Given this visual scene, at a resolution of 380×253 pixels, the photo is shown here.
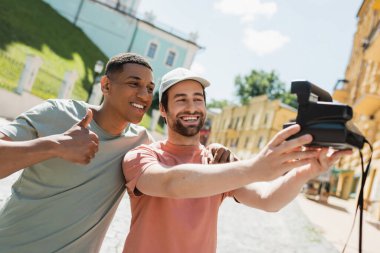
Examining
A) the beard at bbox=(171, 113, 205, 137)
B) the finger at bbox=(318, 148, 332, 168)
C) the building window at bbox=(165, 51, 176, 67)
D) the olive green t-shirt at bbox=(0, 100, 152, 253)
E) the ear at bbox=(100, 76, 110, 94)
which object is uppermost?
the building window at bbox=(165, 51, 176, 67)

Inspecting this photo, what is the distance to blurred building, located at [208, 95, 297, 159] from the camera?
39531mm

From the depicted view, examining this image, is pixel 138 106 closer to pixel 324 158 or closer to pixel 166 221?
pixel 166 221

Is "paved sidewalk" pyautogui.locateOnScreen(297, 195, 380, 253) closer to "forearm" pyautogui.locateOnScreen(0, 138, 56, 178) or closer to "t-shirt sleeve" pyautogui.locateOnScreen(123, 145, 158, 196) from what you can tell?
"t-shirt sleeve" pyautogui.locateOnScreen(123, 145, 158, 196)

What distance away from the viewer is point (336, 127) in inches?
52.7

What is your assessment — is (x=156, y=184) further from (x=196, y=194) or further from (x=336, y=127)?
(x=336, y=127)

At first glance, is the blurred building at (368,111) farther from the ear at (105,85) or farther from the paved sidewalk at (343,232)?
the ear at (105,85)

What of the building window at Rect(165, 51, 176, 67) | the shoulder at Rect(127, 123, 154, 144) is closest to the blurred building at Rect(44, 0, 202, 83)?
the building window at Rect(165, 51, 176, 67)

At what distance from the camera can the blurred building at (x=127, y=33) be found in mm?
35031

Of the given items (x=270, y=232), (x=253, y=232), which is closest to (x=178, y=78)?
(x=253, y=232)

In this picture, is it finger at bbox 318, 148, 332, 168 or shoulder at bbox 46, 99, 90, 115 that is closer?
finger at bbox 318, 148, 332, 168

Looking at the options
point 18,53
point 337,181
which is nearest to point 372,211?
point 337,181

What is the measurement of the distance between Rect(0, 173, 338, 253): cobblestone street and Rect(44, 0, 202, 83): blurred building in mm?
27364

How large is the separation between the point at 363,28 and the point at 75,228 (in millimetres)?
29509

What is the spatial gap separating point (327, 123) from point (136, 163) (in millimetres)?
1092
